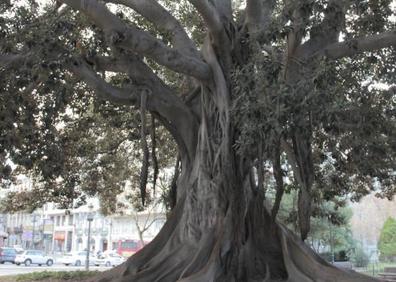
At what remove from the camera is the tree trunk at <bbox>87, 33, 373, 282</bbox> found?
841 cm

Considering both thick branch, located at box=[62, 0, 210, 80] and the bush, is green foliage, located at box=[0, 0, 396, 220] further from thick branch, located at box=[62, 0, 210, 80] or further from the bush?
→ the bush

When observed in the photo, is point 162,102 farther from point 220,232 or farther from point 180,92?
point 180,92

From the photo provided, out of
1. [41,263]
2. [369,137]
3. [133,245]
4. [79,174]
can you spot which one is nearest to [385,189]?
[369,137]

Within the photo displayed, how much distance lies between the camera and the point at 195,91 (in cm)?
1003

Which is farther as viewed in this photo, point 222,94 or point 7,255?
point 7,255

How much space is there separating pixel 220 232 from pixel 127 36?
3.15 m

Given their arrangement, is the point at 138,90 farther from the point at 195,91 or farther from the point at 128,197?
the point at 128,197

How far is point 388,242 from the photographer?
135 feet

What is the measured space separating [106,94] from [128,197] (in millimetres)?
10332

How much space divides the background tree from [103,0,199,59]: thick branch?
0.06 feet

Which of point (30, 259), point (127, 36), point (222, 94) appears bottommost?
point (30, 259)

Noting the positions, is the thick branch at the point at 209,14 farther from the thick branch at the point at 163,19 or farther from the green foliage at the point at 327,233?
the green foliage at the point at 327,233

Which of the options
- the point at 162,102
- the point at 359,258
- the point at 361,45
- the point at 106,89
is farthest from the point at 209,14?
the point at 359,258

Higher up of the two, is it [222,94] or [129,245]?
[222,94]
